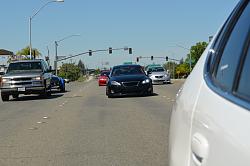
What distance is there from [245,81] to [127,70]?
20.9m

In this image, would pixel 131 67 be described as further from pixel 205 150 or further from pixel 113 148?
pixel 205 150

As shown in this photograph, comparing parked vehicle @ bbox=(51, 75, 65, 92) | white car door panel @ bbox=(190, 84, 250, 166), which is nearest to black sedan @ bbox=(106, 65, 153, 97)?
parked vehicle @ bbox=(51, 75, 65, 92)

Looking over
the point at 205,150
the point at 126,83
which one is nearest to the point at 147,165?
the point at 205,150

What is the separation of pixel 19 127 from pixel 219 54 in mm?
9582

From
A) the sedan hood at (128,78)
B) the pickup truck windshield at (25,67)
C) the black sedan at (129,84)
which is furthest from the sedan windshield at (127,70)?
the pickup truck windshield at (25,67)

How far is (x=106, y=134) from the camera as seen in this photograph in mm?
10133

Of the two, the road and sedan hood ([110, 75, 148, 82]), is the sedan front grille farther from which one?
the road

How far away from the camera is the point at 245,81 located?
7.60 feet

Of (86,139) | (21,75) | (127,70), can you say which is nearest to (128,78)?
(127,70)

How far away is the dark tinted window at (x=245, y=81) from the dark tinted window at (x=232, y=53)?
5.0 inches

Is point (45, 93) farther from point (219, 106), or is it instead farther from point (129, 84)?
point (219, 106)

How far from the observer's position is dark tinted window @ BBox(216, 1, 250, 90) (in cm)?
256

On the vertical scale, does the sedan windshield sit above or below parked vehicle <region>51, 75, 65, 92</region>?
above

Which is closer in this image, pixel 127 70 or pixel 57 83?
pixel 127 70
